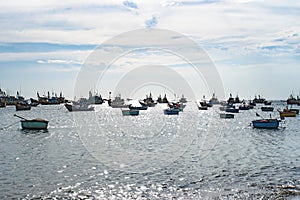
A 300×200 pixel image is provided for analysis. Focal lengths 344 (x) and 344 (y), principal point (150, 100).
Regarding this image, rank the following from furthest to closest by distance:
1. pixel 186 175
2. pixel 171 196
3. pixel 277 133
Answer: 1. pixel 277 133
2. pixel 186 175
3. pixel 171 196

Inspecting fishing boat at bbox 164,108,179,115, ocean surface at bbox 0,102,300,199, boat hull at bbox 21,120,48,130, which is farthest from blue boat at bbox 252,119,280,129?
fishing boat at bbox 164,108,179,115

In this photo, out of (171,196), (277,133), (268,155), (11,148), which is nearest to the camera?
(171,196)

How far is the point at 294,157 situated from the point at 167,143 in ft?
52.9

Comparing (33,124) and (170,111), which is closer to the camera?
(33,124)

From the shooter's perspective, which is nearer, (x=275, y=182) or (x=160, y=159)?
(x=275, y=182)

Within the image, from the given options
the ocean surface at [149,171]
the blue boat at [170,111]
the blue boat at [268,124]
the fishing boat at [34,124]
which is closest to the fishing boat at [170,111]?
the blue boat at [170,111]

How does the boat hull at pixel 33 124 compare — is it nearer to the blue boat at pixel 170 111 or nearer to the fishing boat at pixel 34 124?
the fishing boat at pixel 34 124

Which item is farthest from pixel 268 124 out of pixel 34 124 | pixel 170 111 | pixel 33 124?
pixel 170 111

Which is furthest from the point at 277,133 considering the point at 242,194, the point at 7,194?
the point at 7,194

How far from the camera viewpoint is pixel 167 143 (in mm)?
44344

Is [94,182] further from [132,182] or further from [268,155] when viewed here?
[268,155]

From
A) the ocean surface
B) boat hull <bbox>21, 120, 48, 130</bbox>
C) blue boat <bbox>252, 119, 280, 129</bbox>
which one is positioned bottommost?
the ocean surface

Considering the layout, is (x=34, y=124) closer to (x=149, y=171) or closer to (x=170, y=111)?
(x=149, y=171)

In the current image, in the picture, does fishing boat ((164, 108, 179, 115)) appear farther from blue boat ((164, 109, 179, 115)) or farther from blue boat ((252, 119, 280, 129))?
blue boat ((252, 119, 280, 129))
